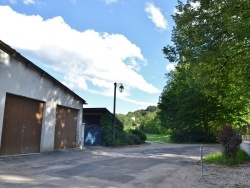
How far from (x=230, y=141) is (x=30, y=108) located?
412 inches

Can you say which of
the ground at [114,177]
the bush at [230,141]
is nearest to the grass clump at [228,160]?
the bush at [230,141]

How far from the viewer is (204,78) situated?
664 inches

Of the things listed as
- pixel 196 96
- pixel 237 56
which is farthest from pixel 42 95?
pixel 196 96

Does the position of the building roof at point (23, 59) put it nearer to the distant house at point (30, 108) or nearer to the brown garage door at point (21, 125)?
the distant house at point (30, 108)

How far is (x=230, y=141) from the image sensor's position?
46.9 ft

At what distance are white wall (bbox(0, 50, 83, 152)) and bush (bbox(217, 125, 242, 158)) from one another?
9596 millimetres

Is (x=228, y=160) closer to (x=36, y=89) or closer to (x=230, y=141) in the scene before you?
(x=230, y=141)

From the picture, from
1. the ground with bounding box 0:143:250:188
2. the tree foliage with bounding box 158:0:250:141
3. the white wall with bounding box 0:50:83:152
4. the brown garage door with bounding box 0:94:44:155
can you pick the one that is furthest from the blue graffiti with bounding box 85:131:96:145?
the ground with bounding box 0:143:250:188

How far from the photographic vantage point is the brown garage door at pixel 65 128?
1845 centimetres

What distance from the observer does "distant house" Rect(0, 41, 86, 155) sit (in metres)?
13.6

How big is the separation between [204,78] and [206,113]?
21.9 metres

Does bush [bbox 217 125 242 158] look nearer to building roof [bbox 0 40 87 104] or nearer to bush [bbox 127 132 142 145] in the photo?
building roof [bbox 0 40 87 104]

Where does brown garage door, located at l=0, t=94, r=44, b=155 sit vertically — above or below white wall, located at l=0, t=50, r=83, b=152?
below

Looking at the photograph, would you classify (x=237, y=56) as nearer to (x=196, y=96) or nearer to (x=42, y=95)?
(x=42, y=95)
